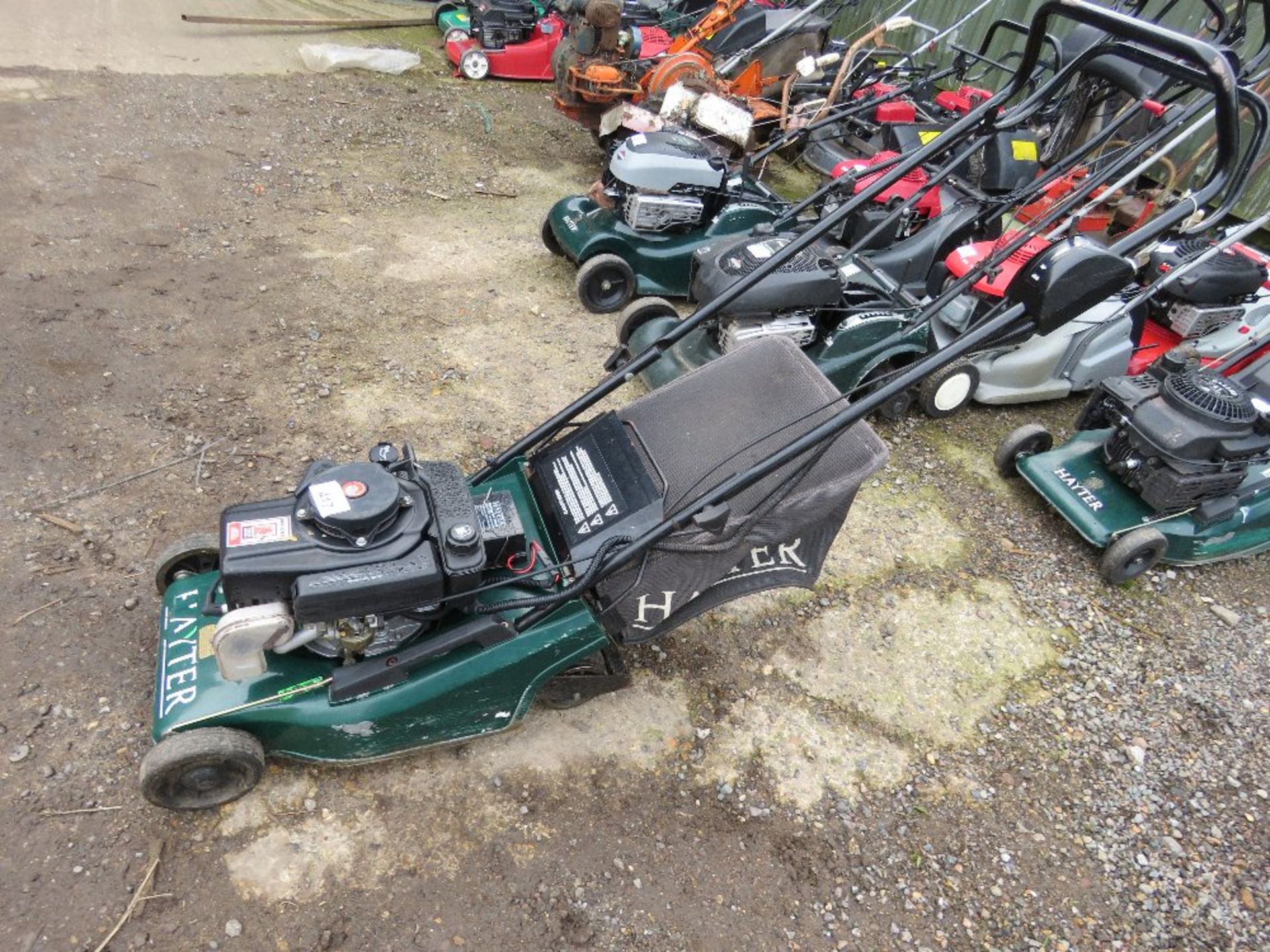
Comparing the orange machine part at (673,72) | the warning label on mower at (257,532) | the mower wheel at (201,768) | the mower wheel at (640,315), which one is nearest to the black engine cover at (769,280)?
the mower wheel at (640,315)

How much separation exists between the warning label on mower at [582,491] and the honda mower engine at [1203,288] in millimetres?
3564

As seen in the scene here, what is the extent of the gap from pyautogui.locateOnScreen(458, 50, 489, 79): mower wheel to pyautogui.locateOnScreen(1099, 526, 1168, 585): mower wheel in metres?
7.31

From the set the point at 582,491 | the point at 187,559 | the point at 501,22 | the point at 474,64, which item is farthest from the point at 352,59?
the point at 582,491

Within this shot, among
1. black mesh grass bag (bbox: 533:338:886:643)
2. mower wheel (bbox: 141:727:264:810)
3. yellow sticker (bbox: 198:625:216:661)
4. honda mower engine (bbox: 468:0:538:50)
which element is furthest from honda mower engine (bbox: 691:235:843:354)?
honda mower engine (bbox: 468:0:538:50)

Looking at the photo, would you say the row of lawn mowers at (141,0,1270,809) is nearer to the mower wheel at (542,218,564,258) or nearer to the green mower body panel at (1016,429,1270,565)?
the green mower body panel at (1016,429,1270,565)

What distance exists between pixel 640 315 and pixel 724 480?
226 centimetres

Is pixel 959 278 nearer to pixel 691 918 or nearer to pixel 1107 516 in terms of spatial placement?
pixel 1107 516

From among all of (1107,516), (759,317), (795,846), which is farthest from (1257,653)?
(759,317)

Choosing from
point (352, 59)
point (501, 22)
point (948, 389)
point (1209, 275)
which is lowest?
point (352, 59)

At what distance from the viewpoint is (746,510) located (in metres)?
2.42

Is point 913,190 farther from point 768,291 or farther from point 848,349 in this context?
point 768,291

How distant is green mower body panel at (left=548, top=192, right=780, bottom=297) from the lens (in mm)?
4898

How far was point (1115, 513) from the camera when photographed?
12.0 feet

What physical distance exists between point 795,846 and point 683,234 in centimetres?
360
